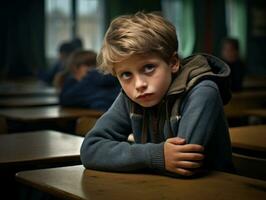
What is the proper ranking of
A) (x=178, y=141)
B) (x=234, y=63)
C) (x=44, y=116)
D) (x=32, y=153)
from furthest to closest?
(x=234, y=63)
(x=44, y=116)
(x=32, y=153)
(x=178, y=141)

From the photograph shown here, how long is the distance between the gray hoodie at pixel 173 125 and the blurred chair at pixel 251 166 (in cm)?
15

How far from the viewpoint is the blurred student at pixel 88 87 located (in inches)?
158

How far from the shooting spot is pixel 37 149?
2.23m

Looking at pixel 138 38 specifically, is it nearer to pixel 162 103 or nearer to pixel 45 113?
pixel 162 103

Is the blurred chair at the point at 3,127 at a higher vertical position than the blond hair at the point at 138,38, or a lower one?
lower

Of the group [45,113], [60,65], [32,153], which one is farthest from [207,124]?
[60,65]

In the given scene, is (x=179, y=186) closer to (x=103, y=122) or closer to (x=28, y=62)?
(x=103, y=122)

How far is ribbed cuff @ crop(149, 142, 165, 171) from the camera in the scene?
5.39 ft

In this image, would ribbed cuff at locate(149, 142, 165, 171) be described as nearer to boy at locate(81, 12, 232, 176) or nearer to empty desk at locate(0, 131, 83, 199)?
boy at locate(81, 12, 232, 176)

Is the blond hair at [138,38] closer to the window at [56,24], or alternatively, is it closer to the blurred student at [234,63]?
the blurred student at [234,63]

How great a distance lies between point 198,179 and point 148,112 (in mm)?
316

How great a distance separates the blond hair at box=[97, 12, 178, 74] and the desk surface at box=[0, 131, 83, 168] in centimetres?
45

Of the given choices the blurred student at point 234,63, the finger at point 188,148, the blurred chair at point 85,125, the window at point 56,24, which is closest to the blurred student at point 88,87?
the blurred chair at point 85,125

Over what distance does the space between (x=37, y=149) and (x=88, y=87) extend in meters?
1.97
